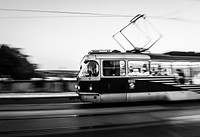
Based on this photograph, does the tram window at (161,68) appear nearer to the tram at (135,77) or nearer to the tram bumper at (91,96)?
the tram at (135,77)

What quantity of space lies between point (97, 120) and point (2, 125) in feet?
9.81

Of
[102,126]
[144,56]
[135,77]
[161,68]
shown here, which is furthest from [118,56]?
[102,126]

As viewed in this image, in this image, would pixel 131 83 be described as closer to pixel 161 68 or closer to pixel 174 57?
pixel 161 68

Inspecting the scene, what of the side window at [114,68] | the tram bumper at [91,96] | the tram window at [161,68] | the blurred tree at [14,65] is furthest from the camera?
the blurred tree at [14,65]

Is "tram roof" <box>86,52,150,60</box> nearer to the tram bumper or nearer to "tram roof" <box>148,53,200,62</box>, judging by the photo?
"tram roof" <box>148,53,200,62</box>

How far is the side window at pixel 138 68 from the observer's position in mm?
11500

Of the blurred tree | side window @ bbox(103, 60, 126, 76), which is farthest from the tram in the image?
the blurred tree

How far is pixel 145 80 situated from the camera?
11.6 meters

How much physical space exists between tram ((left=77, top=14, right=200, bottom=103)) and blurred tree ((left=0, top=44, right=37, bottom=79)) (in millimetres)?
30053

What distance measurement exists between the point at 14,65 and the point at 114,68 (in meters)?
32.7

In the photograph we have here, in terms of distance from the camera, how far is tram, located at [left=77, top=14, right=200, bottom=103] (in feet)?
36.2

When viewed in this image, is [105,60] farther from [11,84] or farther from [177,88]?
[11,84]

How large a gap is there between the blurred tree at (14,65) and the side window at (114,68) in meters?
30.3

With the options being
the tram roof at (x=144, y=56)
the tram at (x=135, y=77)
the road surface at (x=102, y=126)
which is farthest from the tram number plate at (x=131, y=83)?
the road surface at (x=102, y=126)
